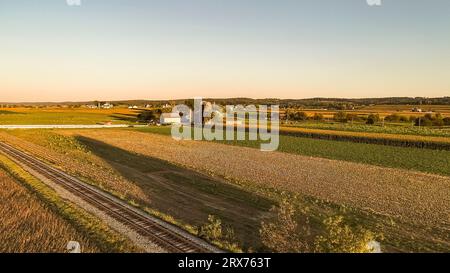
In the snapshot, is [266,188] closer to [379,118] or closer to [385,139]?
[385,139]

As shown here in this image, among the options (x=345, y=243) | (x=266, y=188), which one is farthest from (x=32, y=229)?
(x=266, y=188)

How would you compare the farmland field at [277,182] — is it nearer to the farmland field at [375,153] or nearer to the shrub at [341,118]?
the farmland field at [375,153]

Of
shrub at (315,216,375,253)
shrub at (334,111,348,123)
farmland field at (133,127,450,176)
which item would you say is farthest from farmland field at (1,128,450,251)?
shrub at (334,111,348,123)

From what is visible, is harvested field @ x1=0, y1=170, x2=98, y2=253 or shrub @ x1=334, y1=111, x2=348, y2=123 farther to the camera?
shrub @ x1=334, y1=111, x2=348, y2=123

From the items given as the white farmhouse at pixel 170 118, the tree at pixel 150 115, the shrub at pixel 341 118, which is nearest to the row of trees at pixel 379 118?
the shrub at pixel 341 118

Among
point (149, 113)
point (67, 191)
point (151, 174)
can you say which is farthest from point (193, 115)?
point (67, 191)

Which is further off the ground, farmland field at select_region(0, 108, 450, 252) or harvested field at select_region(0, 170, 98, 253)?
harvested field at select_region(0, 170, 98, 253)

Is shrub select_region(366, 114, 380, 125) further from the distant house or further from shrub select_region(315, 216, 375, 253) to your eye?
shrub select_region(315, 216, 375, 253)
